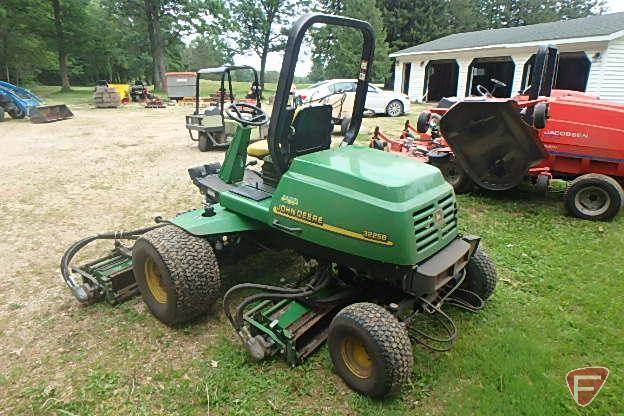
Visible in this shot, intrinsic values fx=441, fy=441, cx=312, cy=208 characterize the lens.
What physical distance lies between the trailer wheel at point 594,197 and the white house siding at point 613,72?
1134 cm

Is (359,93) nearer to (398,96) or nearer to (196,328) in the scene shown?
(196,328)

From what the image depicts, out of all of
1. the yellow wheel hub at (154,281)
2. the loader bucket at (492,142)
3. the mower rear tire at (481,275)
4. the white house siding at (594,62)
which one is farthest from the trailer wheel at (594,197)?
the white house siding at (594,62)

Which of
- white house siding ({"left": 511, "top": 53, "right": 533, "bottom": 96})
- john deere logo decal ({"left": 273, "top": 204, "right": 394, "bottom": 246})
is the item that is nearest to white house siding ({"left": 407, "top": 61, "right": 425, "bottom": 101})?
white house siding ({"left": 511, "top": 53, "right": 533, "bottom": 96})

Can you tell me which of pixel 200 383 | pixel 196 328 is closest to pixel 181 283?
pixel 196 328

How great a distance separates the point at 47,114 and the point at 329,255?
14.6m

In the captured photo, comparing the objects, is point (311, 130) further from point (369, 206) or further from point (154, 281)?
point (154, 281)

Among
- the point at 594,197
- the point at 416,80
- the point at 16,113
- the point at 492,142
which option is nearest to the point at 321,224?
the point at 492,142

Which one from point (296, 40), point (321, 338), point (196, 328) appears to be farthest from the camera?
point (196, 328)

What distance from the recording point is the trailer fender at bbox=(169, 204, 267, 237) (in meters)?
2.96

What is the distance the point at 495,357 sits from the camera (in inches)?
103

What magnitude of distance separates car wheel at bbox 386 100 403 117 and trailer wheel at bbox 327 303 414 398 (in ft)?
44.2

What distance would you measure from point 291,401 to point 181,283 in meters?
0.97

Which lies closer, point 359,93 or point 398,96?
point 359,93

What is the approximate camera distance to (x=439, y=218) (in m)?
2.54
